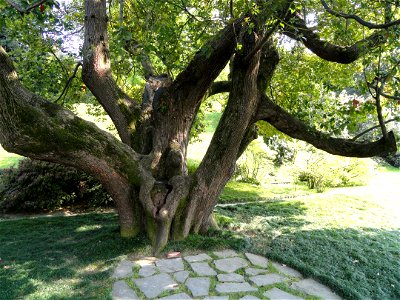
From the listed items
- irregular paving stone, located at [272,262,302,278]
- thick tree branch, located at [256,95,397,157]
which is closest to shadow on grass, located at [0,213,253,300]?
irregular paving stone, located at [272,262,302,278]

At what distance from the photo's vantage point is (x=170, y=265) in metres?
4.56

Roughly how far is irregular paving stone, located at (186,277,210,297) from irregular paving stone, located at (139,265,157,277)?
486 mm

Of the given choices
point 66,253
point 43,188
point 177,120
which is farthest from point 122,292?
point 43,188

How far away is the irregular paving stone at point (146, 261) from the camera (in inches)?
181

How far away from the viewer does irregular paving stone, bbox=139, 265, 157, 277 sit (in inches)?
168

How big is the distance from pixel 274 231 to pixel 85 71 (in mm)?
4247

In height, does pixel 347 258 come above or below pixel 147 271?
above

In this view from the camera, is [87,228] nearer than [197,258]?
No

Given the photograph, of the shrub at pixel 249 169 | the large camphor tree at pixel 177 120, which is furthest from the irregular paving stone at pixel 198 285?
the shrub at pixel 249 169

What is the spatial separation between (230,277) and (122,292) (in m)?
1.29

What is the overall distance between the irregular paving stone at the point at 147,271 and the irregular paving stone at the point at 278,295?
4.51 ft

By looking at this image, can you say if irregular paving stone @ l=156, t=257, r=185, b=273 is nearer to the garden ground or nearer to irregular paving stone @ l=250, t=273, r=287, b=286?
the garden ground

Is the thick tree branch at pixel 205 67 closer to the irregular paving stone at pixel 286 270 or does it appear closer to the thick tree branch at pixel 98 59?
the thick tree branch at pixel 98 59

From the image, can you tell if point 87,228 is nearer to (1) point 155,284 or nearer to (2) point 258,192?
(1) point 155,284
